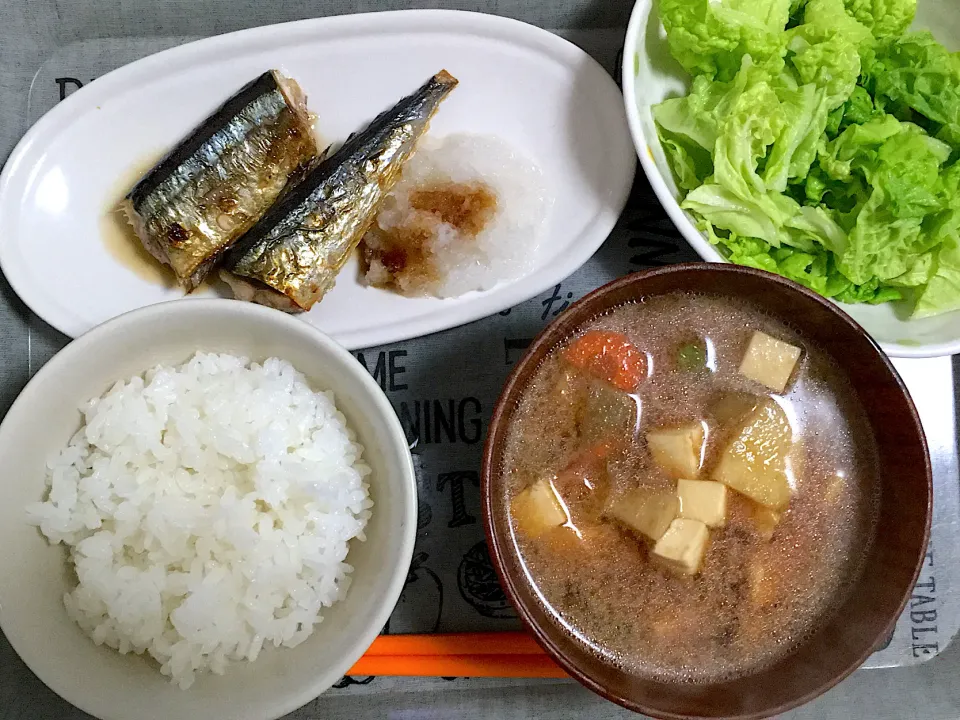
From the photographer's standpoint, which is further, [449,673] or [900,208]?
[449,673]

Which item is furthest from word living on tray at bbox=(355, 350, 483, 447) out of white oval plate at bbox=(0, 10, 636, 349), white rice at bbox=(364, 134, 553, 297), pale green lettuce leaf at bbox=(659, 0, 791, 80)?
pale green lettuce leaf at bbox=(659, 0, 791, 80)

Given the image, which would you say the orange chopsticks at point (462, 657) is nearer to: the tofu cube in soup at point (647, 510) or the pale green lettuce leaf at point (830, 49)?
the tofu cube in soup at point (647, 510)

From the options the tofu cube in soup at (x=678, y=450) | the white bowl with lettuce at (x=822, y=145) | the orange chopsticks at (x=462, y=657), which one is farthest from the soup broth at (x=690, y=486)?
the orange chopsticks at (x=462, y=657)

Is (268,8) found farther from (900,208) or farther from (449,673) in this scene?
(449,673)

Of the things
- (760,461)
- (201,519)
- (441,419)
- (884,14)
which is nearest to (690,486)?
(760,461)

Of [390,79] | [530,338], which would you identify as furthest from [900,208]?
[390,79]

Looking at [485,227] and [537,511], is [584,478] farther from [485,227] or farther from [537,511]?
[485,227]

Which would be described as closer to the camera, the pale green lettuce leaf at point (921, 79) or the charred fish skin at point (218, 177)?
the pale green lettuce leaf at point (921, 79)
